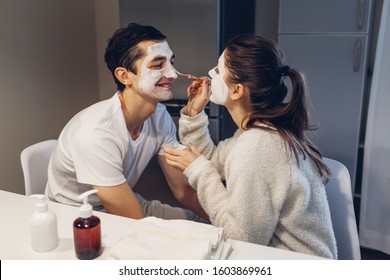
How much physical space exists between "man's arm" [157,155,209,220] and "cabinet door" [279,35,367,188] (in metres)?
0.73

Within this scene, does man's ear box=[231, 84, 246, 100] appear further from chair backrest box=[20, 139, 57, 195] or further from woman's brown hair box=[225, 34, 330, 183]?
chair backrest box=[20, 139, 57, 195]

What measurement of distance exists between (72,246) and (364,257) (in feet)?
5.51

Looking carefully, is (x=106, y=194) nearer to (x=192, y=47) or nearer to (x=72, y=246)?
(x=72, y=246)

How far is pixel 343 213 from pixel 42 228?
0.85 m

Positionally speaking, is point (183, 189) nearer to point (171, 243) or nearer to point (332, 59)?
point (171, 243)

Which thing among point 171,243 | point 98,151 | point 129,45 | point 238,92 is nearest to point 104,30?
point 129,45

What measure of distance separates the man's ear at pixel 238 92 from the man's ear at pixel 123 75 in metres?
0.43

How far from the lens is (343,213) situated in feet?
4.37

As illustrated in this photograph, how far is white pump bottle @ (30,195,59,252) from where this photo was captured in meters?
1.02

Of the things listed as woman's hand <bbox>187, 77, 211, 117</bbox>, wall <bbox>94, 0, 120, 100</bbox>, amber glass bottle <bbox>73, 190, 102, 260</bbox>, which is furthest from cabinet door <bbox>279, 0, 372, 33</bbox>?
amber glass bottle <bbox>73, 190, 102, 260</bbox>

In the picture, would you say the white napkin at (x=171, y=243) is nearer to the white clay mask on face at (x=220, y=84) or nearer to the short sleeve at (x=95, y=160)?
the short sleeve at (x=95, y=160)

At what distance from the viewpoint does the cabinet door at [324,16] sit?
6.46 ft
